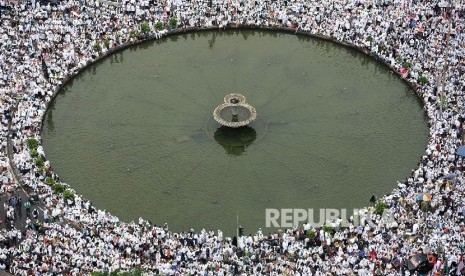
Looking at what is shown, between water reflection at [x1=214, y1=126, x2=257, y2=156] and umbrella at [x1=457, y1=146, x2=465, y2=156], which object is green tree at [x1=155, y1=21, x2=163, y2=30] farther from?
umbrella at [x1=457, y1=146, x2=465, y2=156]

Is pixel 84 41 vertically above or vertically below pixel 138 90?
above

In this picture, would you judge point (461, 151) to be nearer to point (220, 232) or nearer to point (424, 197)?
point (424, 197)

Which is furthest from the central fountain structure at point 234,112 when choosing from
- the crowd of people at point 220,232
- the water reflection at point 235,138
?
the crowd of people at point 220,232

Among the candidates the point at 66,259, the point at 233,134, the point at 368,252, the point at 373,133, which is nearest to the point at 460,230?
the point at 368,252

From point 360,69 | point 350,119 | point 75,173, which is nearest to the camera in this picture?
point 75,173

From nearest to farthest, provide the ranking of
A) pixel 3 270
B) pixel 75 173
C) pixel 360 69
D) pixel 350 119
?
pixel 3 270
pixel 75 173
pixel 350 119
pixel 360 69

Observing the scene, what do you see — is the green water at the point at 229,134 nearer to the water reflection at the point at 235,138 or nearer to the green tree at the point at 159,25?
the water reflection at the point at 235,138

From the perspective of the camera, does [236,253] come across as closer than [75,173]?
Yes

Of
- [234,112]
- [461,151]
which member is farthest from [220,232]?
[461,151]

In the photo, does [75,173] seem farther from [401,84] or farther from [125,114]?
[401,84]
